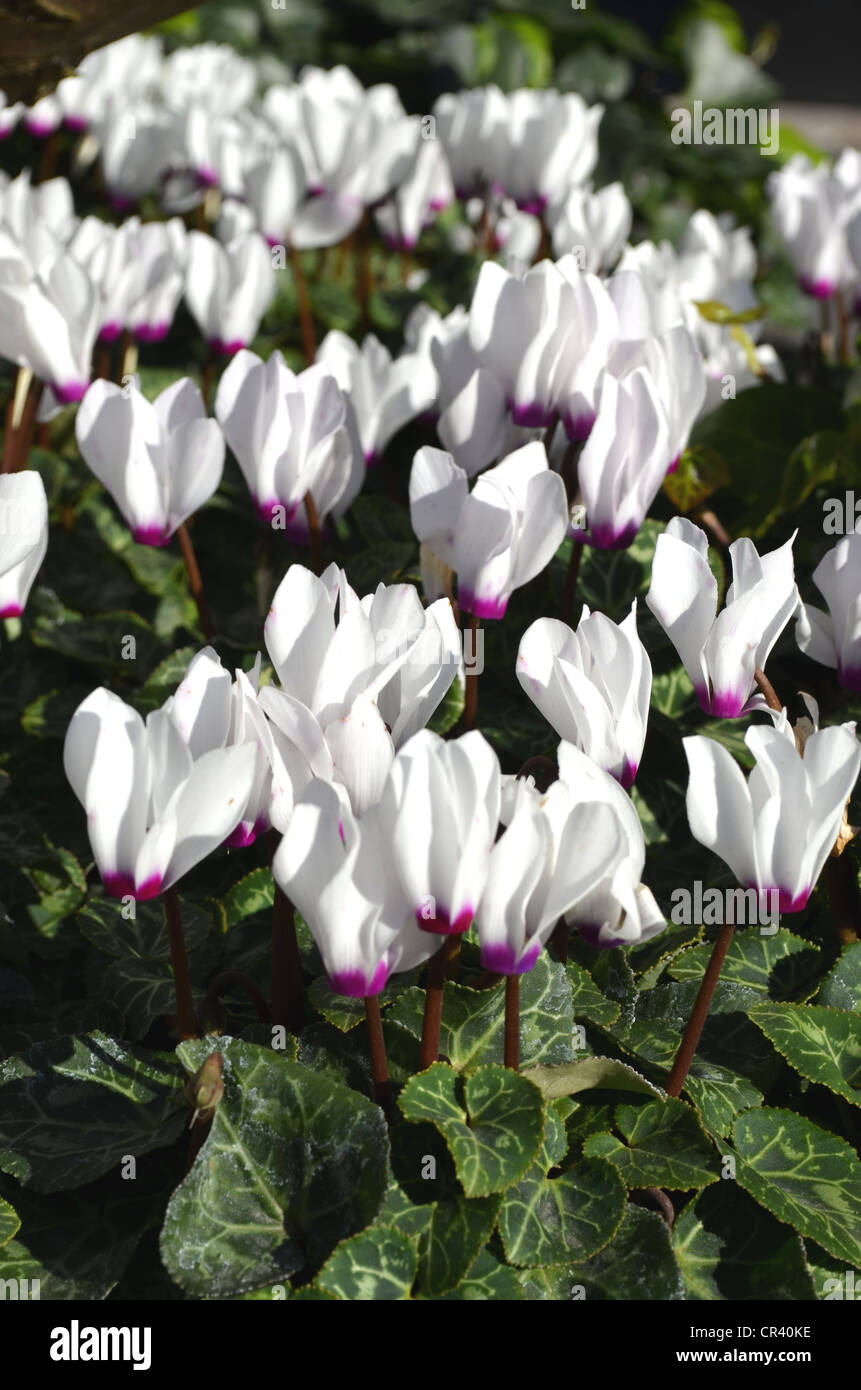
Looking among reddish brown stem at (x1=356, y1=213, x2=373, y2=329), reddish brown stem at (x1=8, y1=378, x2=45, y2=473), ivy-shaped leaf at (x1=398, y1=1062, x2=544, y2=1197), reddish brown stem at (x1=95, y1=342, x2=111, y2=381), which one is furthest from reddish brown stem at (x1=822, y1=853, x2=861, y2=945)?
reddish brown stem at (x1=356, y1=213, x2=373, y2=329)

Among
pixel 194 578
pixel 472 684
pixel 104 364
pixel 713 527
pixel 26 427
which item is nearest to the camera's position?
pixel 472 684

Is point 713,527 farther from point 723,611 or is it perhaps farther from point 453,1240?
point 453,1240

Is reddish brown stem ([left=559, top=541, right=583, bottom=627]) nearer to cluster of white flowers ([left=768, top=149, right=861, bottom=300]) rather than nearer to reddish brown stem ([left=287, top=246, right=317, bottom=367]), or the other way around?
reddish brown stem ([left=287, top=246, right=317, bottom=367])

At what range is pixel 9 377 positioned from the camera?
2848mm

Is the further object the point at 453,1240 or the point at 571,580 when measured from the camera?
the point at 571,580

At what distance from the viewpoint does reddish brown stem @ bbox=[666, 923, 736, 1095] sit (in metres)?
1.18

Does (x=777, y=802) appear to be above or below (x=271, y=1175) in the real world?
above

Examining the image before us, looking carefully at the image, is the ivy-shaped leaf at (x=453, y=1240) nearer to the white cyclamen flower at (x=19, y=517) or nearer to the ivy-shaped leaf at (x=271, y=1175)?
the ivy-shaped leaf at (x=271, y=1175)

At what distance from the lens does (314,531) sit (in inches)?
68.6

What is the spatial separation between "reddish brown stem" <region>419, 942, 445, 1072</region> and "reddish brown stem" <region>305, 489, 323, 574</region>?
0.73 metres

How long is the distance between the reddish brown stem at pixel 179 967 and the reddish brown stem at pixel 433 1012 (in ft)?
0.71

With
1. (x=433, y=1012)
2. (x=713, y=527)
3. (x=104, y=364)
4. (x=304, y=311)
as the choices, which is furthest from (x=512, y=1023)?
(x=304, y=311)

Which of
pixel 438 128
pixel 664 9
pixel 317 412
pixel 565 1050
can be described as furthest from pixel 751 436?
pixel 664 9

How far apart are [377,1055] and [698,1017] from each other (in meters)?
0.28
